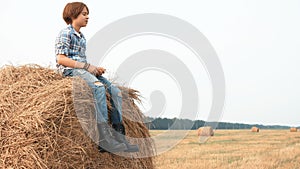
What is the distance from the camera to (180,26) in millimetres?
7066

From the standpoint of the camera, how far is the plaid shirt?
480cm

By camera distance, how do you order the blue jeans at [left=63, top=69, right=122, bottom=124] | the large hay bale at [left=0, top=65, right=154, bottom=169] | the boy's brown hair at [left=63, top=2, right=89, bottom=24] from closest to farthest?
the large hay bale at [left=0, top=65, right=154, bottom=169]
the blue jeans at [left=63, top=69, right=122, bottom=124]
the boy's brown hair at [left=63, top=2, right=89, bottom=24]

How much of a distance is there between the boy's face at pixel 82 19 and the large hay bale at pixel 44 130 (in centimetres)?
63

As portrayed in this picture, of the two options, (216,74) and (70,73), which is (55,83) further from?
(216,74)

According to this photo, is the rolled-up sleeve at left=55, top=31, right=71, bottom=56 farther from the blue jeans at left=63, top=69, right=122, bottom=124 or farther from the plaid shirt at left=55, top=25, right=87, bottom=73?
the blue jeans at left=63, top=69, right=122, bottom=124

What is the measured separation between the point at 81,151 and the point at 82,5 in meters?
1.59

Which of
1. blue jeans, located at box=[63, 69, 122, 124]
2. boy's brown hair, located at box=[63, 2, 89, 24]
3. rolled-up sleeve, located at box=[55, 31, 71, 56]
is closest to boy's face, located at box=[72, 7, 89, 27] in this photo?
boy's brown hair, located at box=[63, 2, 89, 24]

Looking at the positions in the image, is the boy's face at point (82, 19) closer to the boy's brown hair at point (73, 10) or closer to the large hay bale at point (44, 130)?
the boy's brown hair at point (73, 10)

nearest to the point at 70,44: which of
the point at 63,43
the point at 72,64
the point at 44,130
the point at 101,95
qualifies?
the point at 63,43

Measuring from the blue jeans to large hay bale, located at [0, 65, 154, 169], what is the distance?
0.10 metres

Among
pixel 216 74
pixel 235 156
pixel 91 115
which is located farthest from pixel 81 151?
pixel 235 156

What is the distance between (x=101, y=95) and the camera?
472cm

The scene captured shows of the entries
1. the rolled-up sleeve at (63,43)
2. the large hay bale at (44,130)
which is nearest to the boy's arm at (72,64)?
the rolled-up sleeve at (63,43)

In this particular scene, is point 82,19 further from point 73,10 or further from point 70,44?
point 70,44
